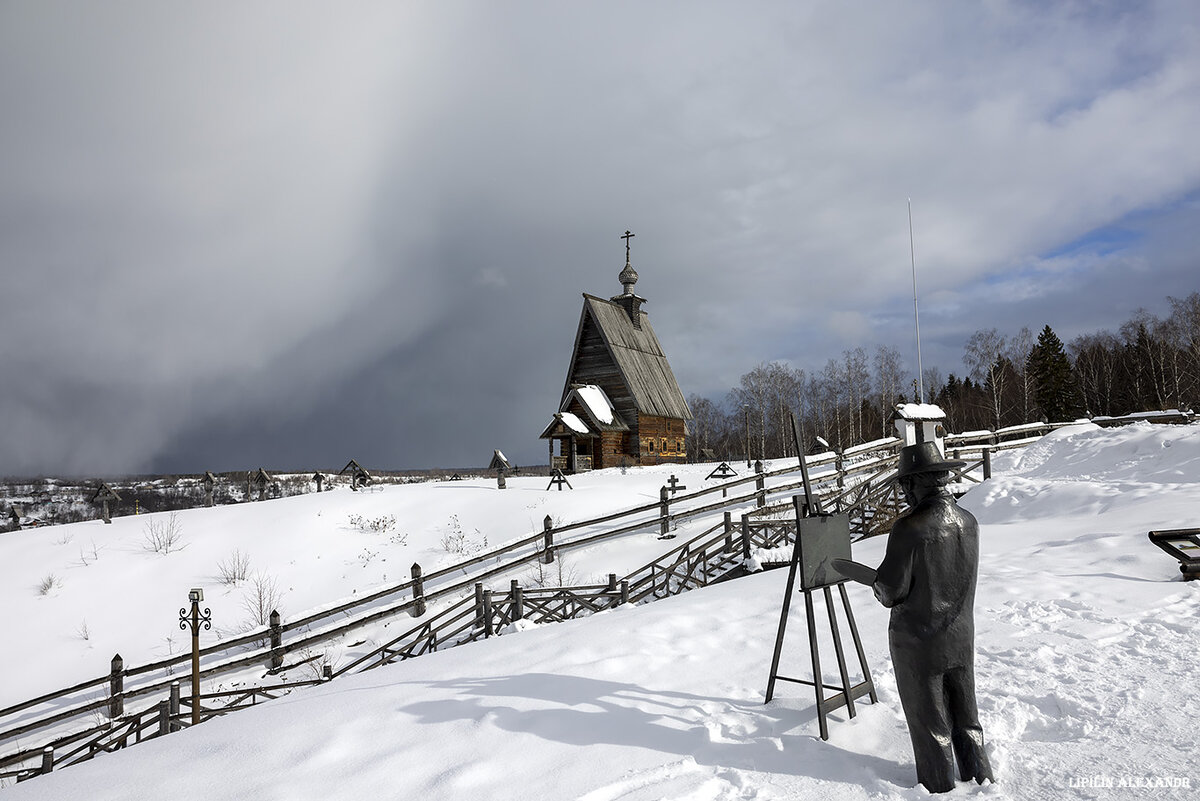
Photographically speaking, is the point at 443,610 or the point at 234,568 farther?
the point at 234,568

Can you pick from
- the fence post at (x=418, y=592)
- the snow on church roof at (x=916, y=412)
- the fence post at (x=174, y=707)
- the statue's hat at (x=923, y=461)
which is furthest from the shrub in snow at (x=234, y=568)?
the snow on church roof at (x=916, y=412)

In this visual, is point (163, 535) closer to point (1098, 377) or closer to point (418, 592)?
point (418, 592)

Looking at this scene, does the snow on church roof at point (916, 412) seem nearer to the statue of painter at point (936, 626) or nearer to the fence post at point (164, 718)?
the statue of painter at point (936, 626)

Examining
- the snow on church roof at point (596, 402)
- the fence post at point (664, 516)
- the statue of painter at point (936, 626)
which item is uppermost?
the snow on church roof at point (596, 402)

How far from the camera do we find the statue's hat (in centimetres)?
374

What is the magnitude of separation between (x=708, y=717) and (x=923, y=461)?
2.52m

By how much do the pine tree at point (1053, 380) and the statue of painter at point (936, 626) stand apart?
178 ft

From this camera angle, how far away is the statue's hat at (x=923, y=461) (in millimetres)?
3744

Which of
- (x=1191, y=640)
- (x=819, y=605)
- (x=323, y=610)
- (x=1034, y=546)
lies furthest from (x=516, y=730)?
(x=323, y=610)

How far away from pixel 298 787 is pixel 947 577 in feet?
14.1

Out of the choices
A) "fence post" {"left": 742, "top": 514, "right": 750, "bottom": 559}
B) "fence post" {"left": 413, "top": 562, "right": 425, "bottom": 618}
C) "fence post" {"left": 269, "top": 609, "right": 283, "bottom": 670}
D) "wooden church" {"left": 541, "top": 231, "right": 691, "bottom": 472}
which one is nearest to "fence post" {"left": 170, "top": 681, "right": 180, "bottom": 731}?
"fence post" {"left": 269, "top": 609, "right": 283, "bottom": 670}

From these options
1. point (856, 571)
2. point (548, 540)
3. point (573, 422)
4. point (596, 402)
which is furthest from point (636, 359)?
point (856, 571)

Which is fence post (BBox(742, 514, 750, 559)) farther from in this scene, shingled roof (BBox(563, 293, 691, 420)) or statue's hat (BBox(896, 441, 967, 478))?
shingled roof (BBox(563, 293, 691, 420))

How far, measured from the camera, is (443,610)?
1546cm
